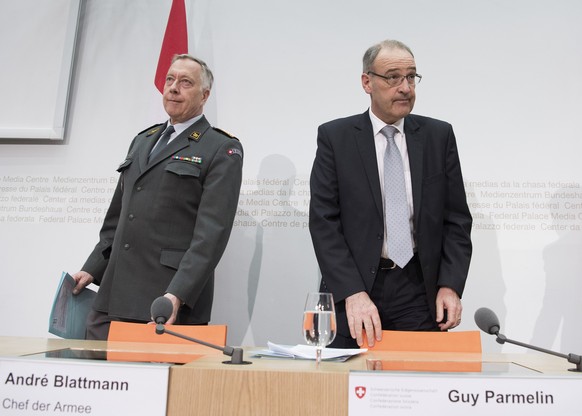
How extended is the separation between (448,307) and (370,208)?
1.37 feet

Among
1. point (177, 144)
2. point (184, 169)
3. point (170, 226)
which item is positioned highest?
point (177, 144)

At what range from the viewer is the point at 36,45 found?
3646mm

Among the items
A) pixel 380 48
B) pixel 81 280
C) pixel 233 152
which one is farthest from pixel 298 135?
pixel 81 280

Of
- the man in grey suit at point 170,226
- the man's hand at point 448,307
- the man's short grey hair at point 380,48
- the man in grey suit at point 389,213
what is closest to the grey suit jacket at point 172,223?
the man in grey suit at point 170,226

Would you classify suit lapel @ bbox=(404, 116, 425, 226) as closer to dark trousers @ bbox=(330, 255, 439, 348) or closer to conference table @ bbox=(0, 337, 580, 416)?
dark trousers @ bbox=(330, 255, 439, 348)

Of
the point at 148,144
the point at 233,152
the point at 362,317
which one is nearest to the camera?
the point at 362,317

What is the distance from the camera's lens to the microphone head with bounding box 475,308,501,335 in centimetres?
136

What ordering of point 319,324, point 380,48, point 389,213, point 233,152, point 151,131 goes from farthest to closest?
point 151,131
point 233,152
point 380,48
point 389,213
point 319,324

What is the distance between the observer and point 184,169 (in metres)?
2.41

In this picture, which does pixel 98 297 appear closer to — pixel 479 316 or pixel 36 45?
pixel 479 316

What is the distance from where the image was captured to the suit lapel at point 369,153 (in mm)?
2219

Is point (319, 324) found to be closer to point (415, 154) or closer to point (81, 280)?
point (415, 154)

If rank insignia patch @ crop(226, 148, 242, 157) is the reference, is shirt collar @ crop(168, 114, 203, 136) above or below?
above

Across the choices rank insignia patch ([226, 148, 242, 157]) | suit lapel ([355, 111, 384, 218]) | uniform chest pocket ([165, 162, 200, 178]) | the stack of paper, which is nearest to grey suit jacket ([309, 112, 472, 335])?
suit lapel ([355, 111, 384, 218])
